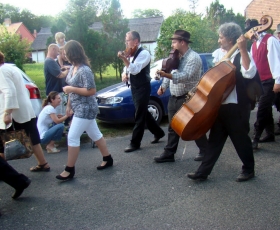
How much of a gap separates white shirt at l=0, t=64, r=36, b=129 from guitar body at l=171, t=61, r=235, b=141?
195 cm

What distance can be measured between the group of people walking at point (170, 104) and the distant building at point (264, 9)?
2291 centimetres

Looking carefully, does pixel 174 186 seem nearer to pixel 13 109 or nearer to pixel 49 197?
pixel 49 197

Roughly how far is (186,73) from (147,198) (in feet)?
5.51

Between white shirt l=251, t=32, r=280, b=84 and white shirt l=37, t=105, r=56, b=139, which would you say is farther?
white shirt l=37, t=105, r=56, b=139

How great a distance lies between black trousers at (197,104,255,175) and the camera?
12.7 feet

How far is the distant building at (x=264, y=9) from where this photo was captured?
88.8 ft

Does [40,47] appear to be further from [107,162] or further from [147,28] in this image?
[107,162]

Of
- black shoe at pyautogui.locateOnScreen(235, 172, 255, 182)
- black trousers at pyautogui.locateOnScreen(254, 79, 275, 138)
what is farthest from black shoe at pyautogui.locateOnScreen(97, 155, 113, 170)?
black trousers at pyautogui.locateOnScreen(254, 79, 275, 138)

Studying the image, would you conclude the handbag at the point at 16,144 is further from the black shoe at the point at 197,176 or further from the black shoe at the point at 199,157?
the black shoe at the point at 199,157

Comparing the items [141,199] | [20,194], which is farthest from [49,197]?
[141,199]

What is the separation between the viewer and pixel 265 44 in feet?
17.2

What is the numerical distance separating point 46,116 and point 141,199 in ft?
9.08

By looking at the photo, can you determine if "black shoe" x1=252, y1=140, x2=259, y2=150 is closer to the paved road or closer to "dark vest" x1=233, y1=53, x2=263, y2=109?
the paved road

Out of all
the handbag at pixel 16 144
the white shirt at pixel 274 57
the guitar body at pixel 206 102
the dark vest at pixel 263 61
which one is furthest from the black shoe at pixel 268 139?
the handbag at pixel 16 144
